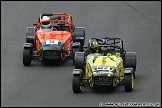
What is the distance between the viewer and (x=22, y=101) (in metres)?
32.2

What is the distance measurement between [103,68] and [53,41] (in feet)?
15.9

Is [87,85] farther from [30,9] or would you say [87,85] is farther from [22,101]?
[30,9]

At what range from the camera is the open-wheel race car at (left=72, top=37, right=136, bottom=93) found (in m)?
33.0

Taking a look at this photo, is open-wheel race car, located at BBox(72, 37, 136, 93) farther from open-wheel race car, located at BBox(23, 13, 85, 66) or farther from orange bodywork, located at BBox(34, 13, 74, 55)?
orange bodywork, located at BBox(34, 13, 74, 55)

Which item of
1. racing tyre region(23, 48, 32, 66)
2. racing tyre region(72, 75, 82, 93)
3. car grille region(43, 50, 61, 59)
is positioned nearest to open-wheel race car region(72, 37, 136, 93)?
racing tyre region(72, 75, 82, 93)

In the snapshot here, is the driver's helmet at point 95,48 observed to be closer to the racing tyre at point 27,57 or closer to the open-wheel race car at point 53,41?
the open-wheel race car at point 53,41

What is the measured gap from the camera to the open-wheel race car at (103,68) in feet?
108

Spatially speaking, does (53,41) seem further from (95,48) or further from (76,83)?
(76,83)

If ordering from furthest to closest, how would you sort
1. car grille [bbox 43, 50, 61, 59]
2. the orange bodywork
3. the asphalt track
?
the orange bodywork, car grille [bbox 43, 50, 61, 59], the asphalt track

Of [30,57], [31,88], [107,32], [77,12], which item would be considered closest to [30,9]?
[77,12]

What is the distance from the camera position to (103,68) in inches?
1312

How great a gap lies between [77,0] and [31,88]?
1565 cm

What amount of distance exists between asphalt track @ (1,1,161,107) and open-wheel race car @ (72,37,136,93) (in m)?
0.33

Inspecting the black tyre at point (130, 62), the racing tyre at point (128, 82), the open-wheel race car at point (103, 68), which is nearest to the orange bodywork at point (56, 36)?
the open-wheel race car at point (103, 68)
